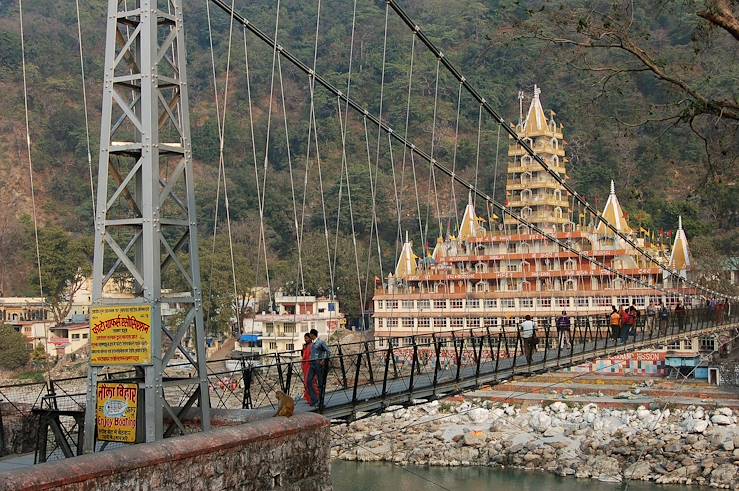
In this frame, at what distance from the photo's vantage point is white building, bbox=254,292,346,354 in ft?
128

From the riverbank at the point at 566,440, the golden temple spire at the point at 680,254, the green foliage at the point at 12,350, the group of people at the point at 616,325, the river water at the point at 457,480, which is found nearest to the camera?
the group of people at the point at 616,325

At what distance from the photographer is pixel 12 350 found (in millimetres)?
37562

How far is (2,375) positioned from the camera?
37.8 m

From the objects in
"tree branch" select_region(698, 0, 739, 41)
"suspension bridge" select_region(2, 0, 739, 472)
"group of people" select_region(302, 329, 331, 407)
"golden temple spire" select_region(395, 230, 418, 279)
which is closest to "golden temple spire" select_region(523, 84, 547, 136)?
"suspension bridge" select_region(2, 0, 739, 472)

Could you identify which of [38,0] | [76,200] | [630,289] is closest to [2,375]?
[630,289]

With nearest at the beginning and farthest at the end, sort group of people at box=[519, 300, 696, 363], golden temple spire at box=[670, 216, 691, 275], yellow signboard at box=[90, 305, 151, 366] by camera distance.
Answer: yellow signboard at box=[90, 305, 151, 366]
group of people at box=[519, 300, 696, 363]
golden temple spire at box=[670, 216, 691, 275]

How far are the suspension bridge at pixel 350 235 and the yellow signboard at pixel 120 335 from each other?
21mm

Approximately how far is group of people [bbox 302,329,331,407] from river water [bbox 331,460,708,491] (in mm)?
12709

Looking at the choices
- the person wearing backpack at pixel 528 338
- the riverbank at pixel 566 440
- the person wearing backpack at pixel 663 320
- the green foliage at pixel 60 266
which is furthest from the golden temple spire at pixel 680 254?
the person wearing backpack at pixel 528 338

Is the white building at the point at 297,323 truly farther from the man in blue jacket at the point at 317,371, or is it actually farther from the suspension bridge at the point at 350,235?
the man in blue jacket at the point at 317,371

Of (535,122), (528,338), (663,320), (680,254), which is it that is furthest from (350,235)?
(528,338)

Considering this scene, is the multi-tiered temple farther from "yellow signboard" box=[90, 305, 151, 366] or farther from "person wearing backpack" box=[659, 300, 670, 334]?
"yellow signboard" box=[90, 305, 151, 366]

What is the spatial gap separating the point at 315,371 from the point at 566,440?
17464mm

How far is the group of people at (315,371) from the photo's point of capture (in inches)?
368
